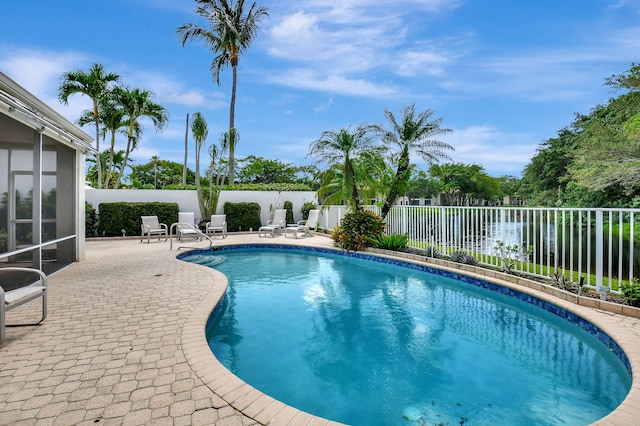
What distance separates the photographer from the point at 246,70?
2330 centimetres

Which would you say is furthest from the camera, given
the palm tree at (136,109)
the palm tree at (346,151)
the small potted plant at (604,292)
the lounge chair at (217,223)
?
the palm tree at (136,109)

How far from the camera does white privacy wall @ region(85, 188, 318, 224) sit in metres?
15.2

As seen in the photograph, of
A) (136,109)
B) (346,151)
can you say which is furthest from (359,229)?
(136,109)

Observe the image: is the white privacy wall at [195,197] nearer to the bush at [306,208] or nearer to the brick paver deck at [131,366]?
the bush at [306,208]

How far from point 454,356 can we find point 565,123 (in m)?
37.0

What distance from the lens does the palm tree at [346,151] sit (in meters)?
11.8

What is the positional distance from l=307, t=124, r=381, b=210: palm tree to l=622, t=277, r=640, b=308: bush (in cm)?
758

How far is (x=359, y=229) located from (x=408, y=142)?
3770 mm

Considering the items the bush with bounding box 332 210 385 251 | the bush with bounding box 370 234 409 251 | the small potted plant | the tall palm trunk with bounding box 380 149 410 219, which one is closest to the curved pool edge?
the small potted plant

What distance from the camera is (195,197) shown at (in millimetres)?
16875

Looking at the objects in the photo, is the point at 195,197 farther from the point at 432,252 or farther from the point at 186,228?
the point at 432,252

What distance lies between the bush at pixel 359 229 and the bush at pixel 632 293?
22.9 ft

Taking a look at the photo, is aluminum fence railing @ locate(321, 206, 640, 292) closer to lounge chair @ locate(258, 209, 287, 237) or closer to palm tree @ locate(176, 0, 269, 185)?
lounge chair @ locate(258, 209, 287, 237)

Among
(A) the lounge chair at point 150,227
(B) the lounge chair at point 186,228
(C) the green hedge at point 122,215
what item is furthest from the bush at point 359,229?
(C) the green hedge at point 122,215
